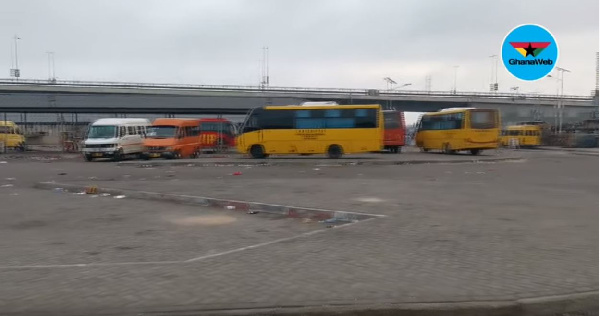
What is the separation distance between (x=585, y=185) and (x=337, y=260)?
12.2 meters

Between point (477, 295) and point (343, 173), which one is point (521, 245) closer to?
point (477, 295)

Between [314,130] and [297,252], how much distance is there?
2186 cm

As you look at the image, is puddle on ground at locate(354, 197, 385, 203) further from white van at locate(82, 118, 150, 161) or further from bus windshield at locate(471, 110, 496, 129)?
bus windshield at locate(471, 110, 496, 129)

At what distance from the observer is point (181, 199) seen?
12.5 metres

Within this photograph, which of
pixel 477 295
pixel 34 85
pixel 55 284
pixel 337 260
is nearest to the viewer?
pixel 477 295

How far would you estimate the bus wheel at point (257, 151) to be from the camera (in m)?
29.4

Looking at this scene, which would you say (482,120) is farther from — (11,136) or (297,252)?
(11,136)

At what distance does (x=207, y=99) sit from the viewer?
70812mm

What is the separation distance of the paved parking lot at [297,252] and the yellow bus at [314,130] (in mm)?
14950

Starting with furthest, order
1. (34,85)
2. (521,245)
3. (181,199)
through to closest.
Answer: (34,85)
(181,199)
(521,245)

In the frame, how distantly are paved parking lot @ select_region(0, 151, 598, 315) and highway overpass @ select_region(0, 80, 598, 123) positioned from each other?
58.3 metres

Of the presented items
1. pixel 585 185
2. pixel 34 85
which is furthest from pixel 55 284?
pixel 34 85

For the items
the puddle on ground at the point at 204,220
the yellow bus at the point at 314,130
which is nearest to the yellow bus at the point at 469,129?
the yellow bus at the point at 314,130

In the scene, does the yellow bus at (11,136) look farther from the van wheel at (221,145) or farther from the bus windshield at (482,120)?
the bus windshield at (482,120)
